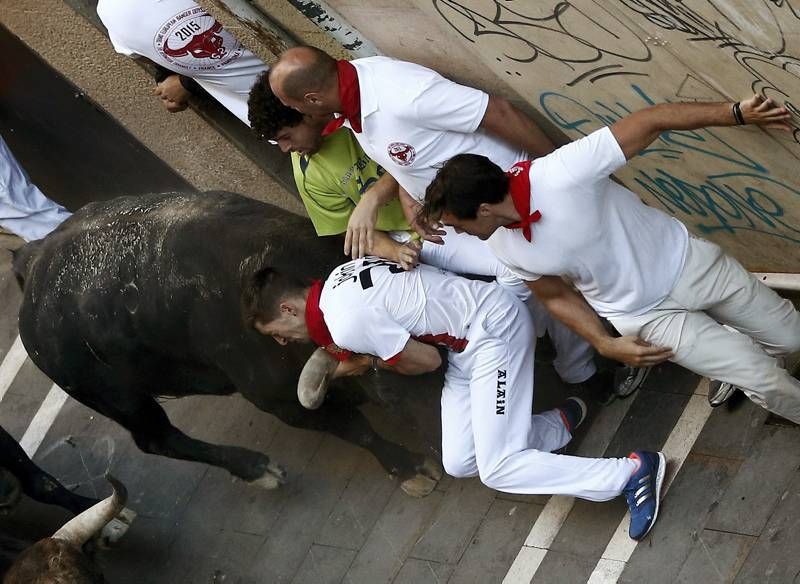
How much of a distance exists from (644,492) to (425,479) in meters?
1.47

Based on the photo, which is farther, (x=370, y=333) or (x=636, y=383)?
(x=636, y=383)

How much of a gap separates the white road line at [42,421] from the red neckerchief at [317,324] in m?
4.38

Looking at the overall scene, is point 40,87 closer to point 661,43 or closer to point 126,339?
point 126,339

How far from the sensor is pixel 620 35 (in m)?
4.90

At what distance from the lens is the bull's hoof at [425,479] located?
655cm

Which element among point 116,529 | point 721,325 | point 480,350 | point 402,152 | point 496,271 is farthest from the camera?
point 116,529

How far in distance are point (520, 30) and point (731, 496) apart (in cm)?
215

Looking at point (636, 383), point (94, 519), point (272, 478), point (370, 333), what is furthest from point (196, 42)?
point (636, 383)

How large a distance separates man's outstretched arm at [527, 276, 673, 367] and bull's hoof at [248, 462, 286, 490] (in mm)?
2689

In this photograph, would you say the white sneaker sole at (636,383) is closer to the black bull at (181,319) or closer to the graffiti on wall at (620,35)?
the black bull at (181,319)

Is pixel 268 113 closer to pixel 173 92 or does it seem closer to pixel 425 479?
pixel 173 92

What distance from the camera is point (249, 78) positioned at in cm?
673

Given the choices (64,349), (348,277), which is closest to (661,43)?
(348,277)

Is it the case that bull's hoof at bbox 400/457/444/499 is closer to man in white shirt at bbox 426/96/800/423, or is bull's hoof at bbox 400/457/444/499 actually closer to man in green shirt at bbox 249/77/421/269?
man in green shirt at bbox 249/77/421/269
